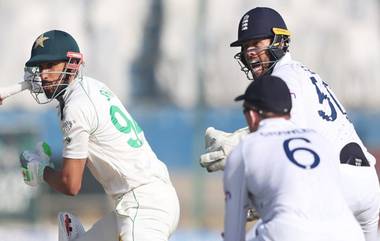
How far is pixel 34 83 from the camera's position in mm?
6188

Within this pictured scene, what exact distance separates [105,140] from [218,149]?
0.65 meters

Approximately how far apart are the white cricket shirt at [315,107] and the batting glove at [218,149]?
0.46m

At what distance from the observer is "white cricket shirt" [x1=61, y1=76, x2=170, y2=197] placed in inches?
229

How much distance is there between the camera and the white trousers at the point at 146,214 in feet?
19.4

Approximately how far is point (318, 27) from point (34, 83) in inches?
406

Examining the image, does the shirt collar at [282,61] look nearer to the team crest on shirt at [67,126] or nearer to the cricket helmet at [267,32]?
the cricket helmet at [267,32]

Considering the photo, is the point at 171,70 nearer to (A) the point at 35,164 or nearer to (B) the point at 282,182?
(A) the point at 35,164

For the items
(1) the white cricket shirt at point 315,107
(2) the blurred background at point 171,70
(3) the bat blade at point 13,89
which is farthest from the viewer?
(2) the blurred background at point 171,70

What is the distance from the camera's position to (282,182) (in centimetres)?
448

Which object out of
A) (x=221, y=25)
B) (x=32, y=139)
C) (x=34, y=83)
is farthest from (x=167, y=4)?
(x=34, y=83)

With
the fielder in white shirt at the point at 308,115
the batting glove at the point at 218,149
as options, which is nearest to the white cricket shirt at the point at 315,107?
the fielder in white shirt at the point at 308,115

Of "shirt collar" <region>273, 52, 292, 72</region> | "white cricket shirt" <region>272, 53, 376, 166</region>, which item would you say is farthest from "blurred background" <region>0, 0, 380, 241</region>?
"white cricket shirt" <region>272, 53, 376, 166</region>

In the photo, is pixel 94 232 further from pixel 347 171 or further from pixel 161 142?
pixel 161 142

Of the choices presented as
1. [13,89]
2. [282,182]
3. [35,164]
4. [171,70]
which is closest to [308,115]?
[282,182]
